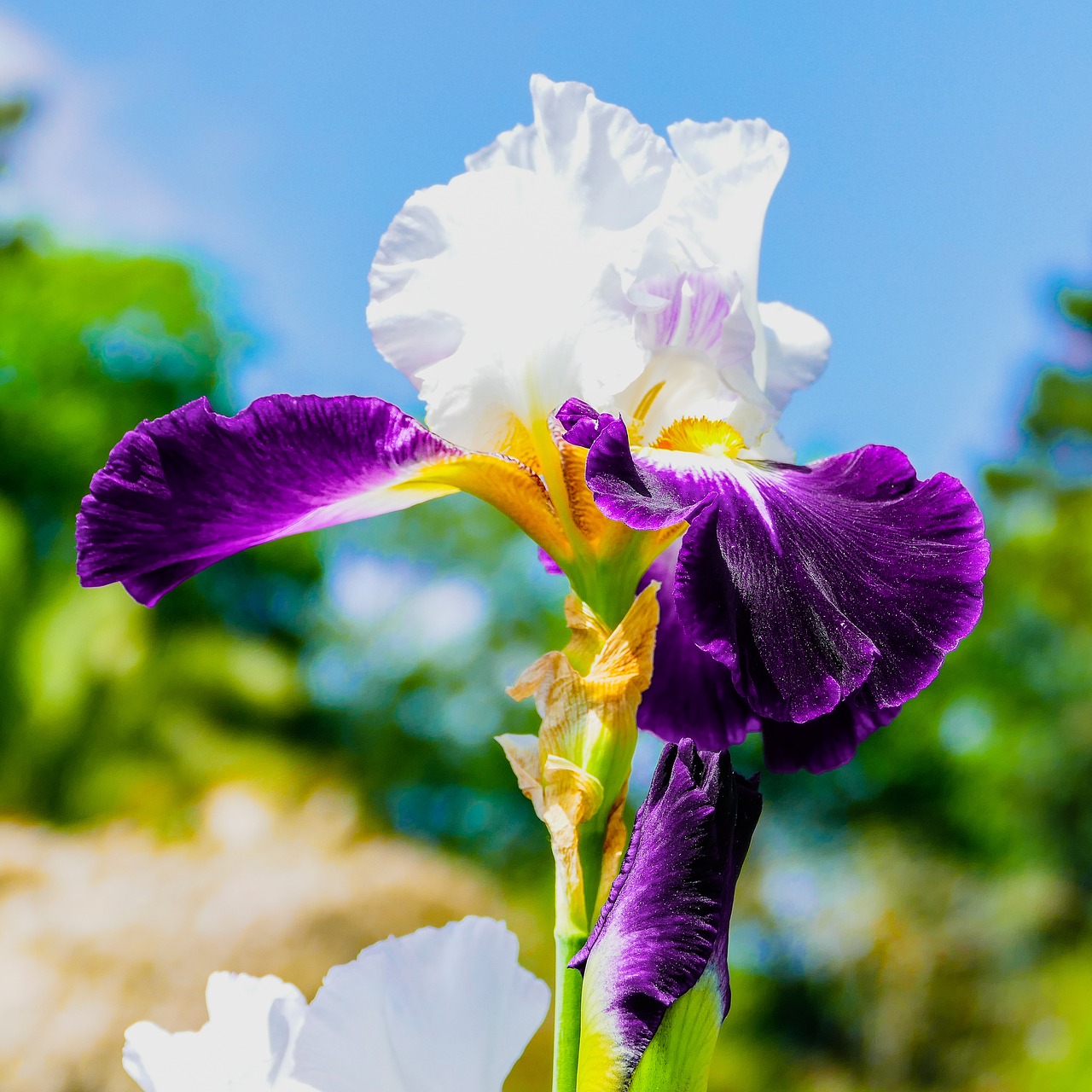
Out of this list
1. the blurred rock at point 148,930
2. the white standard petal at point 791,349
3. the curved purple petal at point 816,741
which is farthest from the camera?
the blurred rock at point 148,930

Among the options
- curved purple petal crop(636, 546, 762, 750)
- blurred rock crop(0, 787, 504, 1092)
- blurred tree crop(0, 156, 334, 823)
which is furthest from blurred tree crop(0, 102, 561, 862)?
curved purple petal crop(636, 546, 762, 750)

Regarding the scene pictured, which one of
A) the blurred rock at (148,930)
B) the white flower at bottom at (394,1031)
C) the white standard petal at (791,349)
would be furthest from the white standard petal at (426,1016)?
the blurred rock at (148,930)

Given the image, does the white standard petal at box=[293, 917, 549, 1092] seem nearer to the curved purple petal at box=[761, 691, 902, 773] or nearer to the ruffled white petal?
the curved purple petal at box=[761, 691, 902, 773]

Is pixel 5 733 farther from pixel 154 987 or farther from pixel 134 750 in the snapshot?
pixel 154 987

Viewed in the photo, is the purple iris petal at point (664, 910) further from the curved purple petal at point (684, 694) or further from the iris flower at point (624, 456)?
the curved purple petal at point (684, 694)

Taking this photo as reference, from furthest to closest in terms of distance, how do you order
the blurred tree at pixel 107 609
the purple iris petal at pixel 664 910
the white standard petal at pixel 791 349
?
1. the blurred tree at pixel 107 609
2. the white standard petal at pixel 791 349
3. the purple iris petal at pixel 664 910

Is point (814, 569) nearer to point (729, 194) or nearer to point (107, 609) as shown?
point (729, 194)
